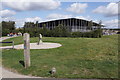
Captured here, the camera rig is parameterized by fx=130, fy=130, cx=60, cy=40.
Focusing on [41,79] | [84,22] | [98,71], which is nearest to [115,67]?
[98,71]

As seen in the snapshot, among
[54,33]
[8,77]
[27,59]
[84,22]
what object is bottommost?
[8,77]

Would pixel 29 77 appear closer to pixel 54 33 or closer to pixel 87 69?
pixel 87 69

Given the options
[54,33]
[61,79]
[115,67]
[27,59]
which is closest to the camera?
[61,79]

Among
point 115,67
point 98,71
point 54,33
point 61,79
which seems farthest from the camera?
point 54,33

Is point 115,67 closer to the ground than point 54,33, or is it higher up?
closer to the ground

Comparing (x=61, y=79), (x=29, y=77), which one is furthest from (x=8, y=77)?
(x=61, y=79)

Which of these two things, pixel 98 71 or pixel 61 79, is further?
pixel 98 71

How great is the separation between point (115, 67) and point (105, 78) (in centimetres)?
142

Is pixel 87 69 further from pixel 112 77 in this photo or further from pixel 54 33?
pixel 54 33

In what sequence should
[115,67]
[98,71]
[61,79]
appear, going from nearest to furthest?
[61,79]
[98,71]
[115,67]

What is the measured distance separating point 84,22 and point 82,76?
50.7 metres

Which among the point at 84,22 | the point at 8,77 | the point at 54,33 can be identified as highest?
the point at 84,22

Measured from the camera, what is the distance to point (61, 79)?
187 inches

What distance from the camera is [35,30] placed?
3612 cm
